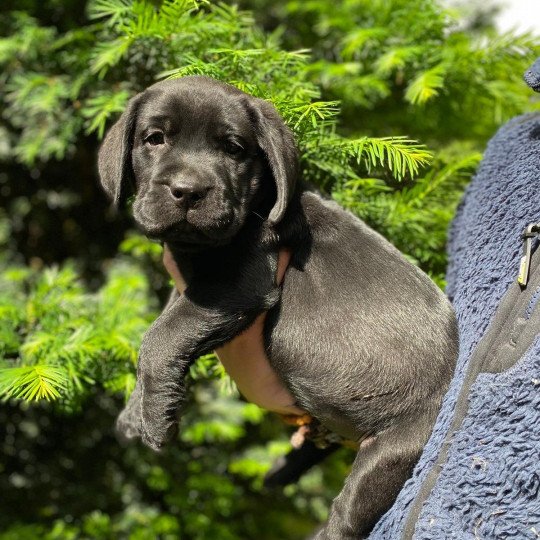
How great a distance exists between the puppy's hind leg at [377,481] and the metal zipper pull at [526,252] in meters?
0.43

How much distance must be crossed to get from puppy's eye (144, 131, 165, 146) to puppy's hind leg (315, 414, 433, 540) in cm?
100

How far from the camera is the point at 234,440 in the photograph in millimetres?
3857

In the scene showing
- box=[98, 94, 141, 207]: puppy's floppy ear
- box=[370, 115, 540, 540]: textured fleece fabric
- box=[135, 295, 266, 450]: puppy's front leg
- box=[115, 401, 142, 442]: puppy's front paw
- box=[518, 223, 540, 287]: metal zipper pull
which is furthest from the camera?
box=[115, 401, 142, 442]: puppy's front paw

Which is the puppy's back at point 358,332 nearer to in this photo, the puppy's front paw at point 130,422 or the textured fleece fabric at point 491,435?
the textured fleece fabric at point 491,435

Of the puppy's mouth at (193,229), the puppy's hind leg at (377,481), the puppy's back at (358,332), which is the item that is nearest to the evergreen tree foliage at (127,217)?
the puppy's back at (358,332)

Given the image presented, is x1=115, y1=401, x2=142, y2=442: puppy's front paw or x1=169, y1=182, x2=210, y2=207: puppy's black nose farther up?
x1=169, y1=182, x2=210, y2=207: puppy's black nose

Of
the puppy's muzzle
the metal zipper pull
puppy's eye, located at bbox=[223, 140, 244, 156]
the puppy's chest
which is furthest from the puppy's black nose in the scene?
the metal zipper pull

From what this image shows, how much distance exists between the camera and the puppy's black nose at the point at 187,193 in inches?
68.6

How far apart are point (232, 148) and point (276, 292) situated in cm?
41

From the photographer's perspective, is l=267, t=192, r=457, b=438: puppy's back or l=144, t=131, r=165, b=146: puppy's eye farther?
l=144, t=131, r=165, b=146: puppy's eye

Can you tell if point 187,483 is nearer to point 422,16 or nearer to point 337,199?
point 337,199

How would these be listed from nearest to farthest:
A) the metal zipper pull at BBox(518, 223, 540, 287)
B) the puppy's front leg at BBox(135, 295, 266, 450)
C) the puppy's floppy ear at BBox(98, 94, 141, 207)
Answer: the metal zipper pull at BBox(518, 223, 540, 287) < the puppy's front leg at BBox(135, 295, 266, 450) < the puppy's floppy ear at BBox(98, 94, 141, 207)

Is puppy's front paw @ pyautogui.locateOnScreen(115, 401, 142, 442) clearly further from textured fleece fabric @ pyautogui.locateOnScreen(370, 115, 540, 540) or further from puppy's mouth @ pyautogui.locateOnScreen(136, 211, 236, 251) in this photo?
textured fleece fabric @ pyautogui.locateOnScreen(370, 115, 540, 540)

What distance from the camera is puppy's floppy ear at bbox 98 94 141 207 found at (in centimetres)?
194
